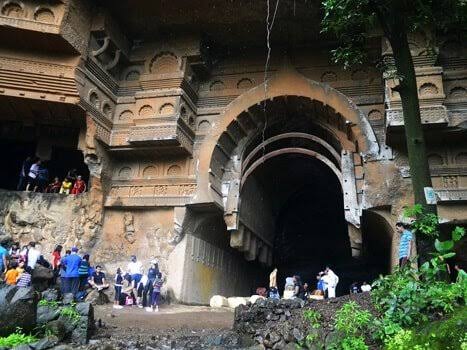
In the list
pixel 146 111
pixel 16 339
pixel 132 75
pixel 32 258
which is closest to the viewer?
pixel 16 339

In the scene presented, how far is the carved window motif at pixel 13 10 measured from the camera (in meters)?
12.0

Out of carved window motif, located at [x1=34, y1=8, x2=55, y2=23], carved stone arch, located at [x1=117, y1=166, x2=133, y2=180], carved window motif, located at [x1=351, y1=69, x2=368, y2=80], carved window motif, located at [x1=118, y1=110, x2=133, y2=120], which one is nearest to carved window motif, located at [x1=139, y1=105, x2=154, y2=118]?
carved window motif, located at [x1=118, y1=110, x2=133, y2=120]

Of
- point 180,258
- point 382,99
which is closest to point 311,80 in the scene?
point 382,99

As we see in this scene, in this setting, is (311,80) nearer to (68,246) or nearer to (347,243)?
(68,246)

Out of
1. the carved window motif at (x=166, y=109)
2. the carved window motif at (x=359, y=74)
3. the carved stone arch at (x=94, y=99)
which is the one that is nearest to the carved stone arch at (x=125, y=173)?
the carved stone arch at (x=94, y=99)

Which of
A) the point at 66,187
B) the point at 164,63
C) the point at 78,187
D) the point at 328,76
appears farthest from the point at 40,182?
the point at 328,76

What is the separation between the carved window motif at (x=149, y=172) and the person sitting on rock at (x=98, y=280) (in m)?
3.38

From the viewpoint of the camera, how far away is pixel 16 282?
9.69 m

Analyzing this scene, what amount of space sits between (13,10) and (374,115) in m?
10.4

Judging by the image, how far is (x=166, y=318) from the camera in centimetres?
1002

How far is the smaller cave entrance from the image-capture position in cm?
1319

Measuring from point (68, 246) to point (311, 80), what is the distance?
887cm

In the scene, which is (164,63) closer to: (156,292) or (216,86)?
(216,86)

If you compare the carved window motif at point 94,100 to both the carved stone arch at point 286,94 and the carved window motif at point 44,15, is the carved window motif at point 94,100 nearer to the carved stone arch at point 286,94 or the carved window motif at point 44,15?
the carved window motif at point 44,15
